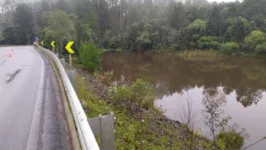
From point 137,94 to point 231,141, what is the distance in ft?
15.5

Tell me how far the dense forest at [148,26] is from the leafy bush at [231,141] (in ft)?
86.4

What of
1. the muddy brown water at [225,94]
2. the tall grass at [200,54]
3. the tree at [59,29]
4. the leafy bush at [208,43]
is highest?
the tree at [59,29]

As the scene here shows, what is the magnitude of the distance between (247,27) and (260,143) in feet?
131

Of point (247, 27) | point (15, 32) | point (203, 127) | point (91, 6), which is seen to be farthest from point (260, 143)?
point (15, 32)

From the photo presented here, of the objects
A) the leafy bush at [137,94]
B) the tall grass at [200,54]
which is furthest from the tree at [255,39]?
the leafy bush at [137,94]

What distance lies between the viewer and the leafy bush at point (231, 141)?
914cm

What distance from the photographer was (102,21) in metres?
65.7

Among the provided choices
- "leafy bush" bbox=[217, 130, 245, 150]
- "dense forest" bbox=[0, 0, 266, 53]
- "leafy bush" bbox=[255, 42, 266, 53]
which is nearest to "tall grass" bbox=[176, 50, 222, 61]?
"dense forest" bbox=[0, 0, 266, 53]

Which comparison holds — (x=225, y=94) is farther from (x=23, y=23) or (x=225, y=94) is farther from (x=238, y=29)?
(x=23, y=23)

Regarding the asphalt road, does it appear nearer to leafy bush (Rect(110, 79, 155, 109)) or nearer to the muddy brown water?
leafy bush (Rect(110, 79, 155, 109))

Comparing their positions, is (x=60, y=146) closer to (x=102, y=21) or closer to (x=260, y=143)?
(x=260, y=143)

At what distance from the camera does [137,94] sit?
39.1 ft

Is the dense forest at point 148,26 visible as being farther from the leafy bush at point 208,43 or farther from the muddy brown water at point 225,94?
the muddy brown water at point 225,94

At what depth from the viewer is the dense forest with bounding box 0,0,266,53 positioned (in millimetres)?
38688
